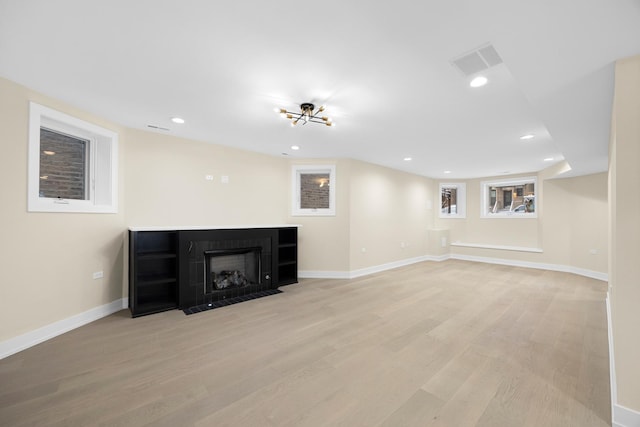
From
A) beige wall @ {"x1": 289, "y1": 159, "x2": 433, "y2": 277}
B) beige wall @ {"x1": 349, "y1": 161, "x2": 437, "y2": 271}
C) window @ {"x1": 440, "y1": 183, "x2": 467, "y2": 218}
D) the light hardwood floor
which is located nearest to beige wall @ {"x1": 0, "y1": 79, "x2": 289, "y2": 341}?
the light hardwood floor

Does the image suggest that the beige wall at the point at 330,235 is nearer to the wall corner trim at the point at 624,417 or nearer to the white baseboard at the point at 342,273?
the white baseboard at the point at 342,273

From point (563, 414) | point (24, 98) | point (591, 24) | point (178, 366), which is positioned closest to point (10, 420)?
point (178, 366)

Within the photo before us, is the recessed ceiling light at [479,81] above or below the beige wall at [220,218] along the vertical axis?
above

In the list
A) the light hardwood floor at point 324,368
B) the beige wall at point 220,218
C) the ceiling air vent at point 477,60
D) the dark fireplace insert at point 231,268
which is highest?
the ceiling air vent at point 477,60

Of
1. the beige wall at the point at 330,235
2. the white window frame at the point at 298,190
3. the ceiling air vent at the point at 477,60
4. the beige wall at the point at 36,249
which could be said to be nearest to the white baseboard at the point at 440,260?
the beige wall at the point at 330,235

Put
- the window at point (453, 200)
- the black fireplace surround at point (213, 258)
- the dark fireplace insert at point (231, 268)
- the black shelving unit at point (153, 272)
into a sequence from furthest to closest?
the window at point (453, 200)
the dark fireplace insert at point (231, 268)
the black fireplace surround at point (213, 258)
the black shelving unit at point (153, 272)

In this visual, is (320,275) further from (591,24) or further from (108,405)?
(591,24)

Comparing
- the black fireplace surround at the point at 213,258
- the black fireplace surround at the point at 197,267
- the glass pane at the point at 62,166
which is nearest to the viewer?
the glass pane at the point at 62,166

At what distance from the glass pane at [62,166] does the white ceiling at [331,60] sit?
49 cm

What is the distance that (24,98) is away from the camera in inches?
101

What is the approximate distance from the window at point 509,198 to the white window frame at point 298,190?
5.21m

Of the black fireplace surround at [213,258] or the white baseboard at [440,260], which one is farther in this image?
the white baseboard at [440,260]

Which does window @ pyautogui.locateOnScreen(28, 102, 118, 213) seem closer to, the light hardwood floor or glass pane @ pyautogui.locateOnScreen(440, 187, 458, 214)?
the light hardwood floor

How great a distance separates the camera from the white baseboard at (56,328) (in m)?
2.43
